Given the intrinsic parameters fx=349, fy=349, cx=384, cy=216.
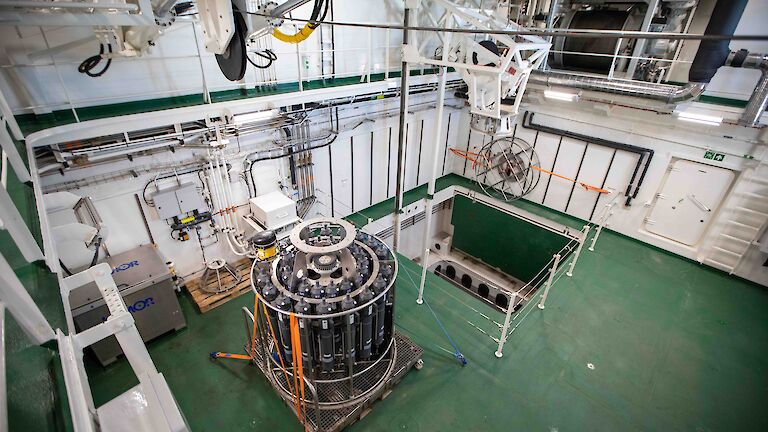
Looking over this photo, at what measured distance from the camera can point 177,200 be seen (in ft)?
20.6

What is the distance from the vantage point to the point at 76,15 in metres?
2.90

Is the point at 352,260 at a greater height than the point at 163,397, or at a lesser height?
lesser

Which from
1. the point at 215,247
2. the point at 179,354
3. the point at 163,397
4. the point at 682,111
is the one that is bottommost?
the point at 179,354

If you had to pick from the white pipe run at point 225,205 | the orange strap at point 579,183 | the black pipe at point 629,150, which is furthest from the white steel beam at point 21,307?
the orange strap at point 579,183

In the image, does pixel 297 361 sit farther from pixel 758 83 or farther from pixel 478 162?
pixel 758 83

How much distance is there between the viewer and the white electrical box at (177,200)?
20.0ft

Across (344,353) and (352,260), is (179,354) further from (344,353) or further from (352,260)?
(352,260)

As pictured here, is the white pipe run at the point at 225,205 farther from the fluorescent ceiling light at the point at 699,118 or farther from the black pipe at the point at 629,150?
the fluorescent ceiling light at the point at 699,118

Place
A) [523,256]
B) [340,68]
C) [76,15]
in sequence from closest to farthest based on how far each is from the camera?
1. [76,15]
2. [340,68]
3. [523,256]

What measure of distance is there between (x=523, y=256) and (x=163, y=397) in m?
9.86

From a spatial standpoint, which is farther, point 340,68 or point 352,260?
point 340,68

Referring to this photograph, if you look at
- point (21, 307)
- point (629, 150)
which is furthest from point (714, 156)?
point (21, 307)

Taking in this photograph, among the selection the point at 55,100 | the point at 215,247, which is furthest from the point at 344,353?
the point at 55,100

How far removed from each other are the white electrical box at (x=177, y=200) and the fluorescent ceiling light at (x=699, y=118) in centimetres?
971
